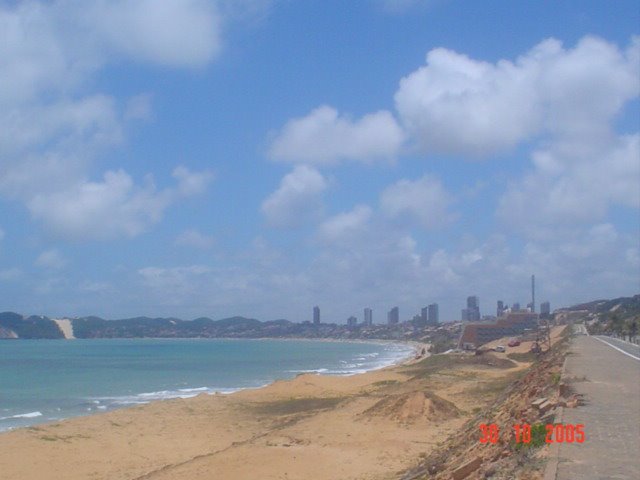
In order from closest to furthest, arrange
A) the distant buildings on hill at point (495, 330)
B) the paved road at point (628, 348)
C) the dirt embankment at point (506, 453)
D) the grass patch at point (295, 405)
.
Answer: the dirt embankment at point (506, 453), the grass patch at point (295, 405), the paved road at point (628, 348), the distant buildings on hill at point (495, 330)

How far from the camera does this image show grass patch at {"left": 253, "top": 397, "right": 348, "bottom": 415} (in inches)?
1233

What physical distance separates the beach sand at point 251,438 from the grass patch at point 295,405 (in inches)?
1.8

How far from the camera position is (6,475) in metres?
20.2

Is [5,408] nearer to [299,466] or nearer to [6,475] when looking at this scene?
[6,475]

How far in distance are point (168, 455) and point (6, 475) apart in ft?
15.1

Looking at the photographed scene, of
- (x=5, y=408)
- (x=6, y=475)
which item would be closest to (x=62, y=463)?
(x=6, y=475)

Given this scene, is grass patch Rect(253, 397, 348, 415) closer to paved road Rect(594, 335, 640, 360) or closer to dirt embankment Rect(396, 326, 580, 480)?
paved road Rect(594, 335, 640, 360)

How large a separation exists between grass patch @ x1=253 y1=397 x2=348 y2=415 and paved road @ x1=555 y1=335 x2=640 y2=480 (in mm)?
13615

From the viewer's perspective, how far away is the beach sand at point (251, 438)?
17266 millimetres

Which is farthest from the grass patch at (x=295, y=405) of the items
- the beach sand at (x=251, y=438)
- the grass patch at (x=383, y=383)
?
the grass patch at (x=383, y=383)

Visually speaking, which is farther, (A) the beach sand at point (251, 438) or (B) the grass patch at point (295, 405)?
(B) the grass patch at point (295, 405)
